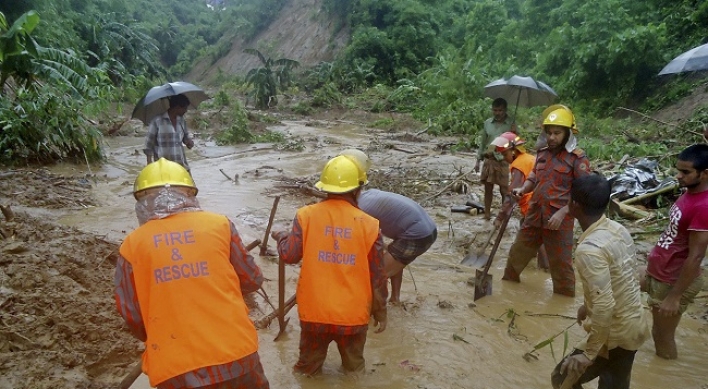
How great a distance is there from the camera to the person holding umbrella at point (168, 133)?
18.3ft

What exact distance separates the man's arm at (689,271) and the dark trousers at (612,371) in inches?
25.9

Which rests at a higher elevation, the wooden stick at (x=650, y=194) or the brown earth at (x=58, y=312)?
the brown earth at (x=58, y=312)

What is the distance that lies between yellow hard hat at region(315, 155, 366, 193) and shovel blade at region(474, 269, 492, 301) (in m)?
2.19

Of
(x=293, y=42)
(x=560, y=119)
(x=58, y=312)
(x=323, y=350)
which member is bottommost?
(x=323, y=350)

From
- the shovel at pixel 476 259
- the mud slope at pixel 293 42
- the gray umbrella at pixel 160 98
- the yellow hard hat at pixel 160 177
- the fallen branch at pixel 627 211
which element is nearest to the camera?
the yellow hard hat at pixel 160 177

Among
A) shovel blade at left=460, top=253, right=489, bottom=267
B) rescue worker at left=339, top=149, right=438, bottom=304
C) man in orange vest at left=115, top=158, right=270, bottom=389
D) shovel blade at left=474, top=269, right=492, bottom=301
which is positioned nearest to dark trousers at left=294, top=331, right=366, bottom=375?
rescue worker at left=339, top=149, right=438, bottom=304

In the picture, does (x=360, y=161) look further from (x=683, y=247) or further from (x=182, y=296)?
(x=683, y=247)

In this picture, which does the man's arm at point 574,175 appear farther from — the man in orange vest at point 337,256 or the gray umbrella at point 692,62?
the man in orange vest at point 337,256

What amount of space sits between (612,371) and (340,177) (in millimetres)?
1788

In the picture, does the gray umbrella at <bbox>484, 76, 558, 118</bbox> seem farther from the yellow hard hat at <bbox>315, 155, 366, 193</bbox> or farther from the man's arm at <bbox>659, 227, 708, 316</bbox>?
the yellow hard hat at <bbox>315, 155, 366, 193</bbox>

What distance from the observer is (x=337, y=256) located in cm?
297

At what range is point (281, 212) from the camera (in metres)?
7.57

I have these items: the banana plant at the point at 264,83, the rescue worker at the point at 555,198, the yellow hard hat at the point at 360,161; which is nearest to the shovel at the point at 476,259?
the rescue worker at the point at 555,198

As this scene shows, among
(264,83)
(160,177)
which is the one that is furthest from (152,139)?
(264,83)
